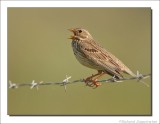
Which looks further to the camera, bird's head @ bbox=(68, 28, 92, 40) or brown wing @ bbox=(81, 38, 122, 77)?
bird's head @ bbox=(68, 28, 92, 40)

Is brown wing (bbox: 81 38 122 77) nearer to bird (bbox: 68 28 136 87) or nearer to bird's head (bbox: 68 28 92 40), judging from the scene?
bird (bbox: 68 28 136 87)

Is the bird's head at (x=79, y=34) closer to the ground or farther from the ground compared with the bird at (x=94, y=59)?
farther from the ground

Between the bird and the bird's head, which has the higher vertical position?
the bird's head

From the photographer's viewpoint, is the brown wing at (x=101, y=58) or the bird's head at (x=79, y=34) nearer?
the brown wing at (x=101, y=58)

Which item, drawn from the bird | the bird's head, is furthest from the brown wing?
the bird's head

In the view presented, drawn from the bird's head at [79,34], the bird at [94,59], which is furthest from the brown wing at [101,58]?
the bird's head at [79,34]

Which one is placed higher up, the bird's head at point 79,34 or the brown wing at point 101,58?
the bird's head at point 79,34

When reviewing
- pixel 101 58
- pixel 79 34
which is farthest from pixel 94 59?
pixel 79 34

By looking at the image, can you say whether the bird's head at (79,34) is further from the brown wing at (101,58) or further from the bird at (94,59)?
the brown wing at (101,58)

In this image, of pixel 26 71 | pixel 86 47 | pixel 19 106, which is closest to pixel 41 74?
pixel 26 71
